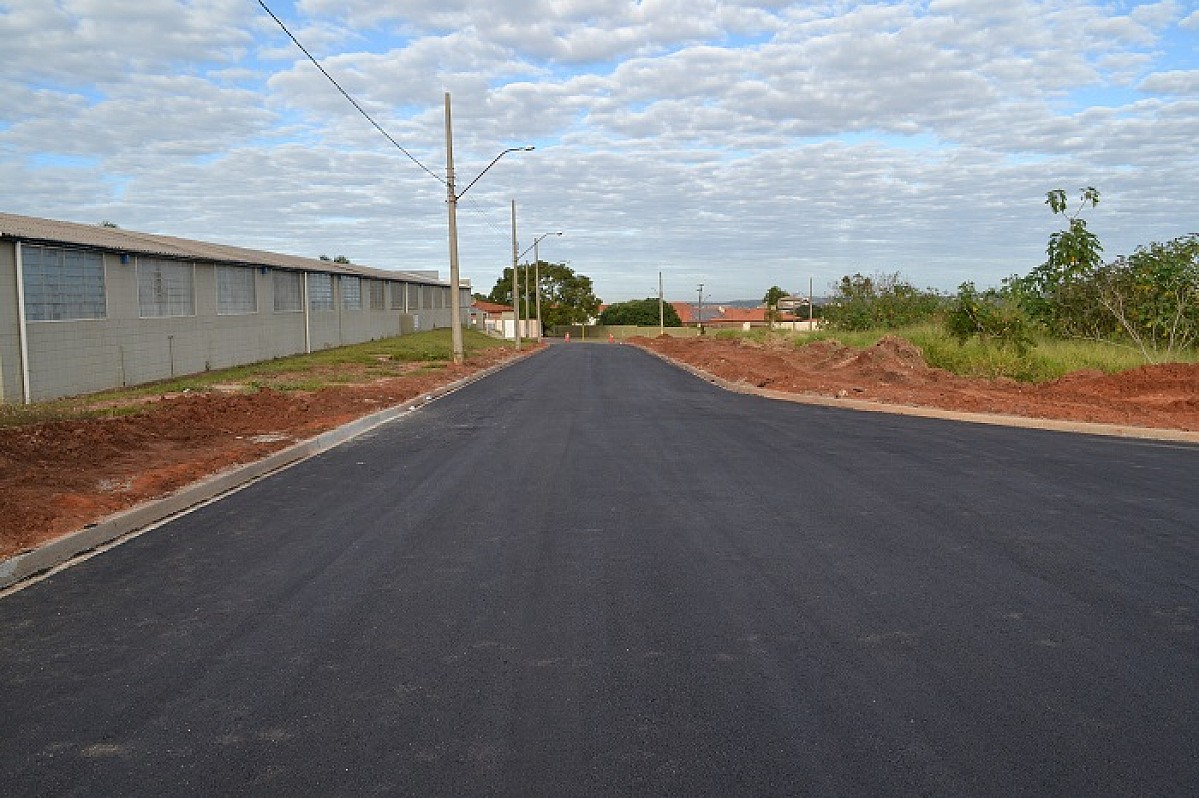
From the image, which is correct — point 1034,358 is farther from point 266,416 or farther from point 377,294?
point 377,294

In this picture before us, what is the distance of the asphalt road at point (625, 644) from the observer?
412 centimetres

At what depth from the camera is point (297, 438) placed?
1483 cm

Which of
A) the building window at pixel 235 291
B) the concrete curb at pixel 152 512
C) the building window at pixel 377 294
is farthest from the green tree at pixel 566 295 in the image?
the concrete curb at pixel 152 512

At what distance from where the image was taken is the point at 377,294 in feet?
185

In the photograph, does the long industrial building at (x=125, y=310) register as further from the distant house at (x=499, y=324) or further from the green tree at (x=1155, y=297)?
the distant house at (x=499, y=324)

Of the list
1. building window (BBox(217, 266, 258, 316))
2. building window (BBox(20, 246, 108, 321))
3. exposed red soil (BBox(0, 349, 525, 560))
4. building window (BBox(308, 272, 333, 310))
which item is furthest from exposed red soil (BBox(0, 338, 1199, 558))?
building window (BBox(308, 272, 333, 310))

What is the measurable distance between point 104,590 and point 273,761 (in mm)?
3371

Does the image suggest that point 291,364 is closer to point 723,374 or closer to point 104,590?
point 723,374

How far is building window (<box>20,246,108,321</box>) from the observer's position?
66.4 ft

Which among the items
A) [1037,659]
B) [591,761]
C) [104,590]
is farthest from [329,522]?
[1037,659]

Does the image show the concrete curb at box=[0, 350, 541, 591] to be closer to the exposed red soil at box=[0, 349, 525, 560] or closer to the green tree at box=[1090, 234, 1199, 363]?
the exposed red soil at box=[0, 349, 525, 560]

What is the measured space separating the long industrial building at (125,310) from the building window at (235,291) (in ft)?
0.12

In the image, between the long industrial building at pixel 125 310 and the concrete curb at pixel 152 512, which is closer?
the concrete curb at pixel 152 512

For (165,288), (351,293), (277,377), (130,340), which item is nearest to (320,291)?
(351,293)
